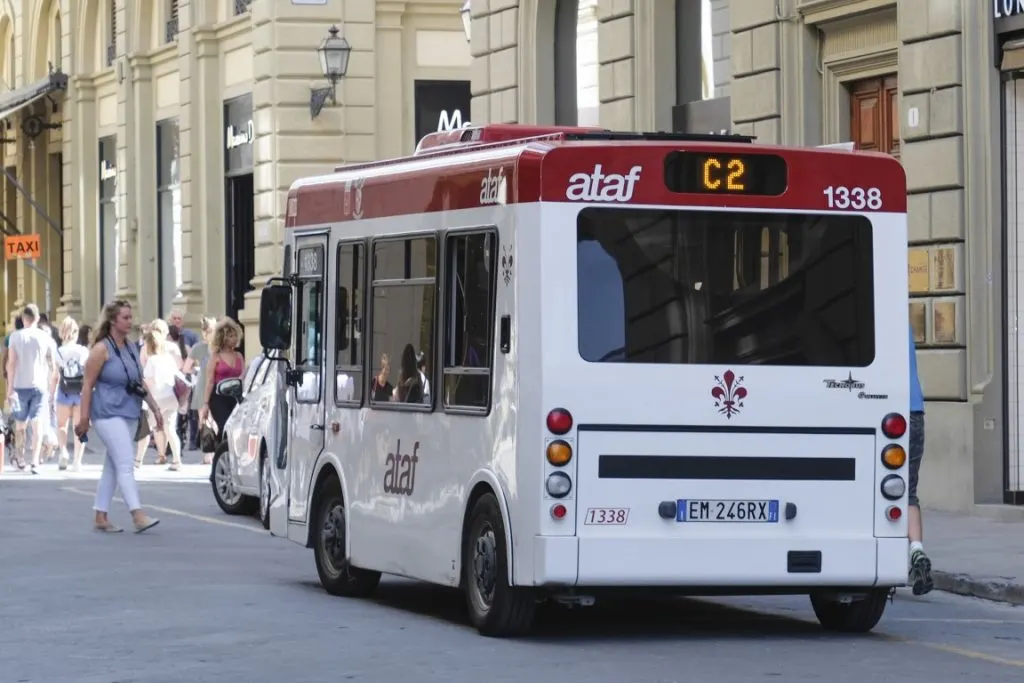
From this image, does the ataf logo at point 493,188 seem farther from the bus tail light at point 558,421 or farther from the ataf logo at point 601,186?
the bus tail light at point 558,421

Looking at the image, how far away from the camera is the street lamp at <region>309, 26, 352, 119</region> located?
32.6 meters

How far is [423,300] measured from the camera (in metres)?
12.0

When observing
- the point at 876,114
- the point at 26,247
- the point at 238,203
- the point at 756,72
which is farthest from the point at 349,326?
the point at 26,247

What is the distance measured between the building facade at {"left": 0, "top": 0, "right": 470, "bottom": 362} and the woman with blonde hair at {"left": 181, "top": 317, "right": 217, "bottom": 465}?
266 cm

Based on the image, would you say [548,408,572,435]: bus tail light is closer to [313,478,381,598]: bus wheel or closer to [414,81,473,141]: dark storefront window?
[313,478,381,598]: bus wheel

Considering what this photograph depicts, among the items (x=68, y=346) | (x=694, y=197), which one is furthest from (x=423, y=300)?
(x=68, y=346)

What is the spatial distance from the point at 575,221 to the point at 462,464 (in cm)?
146

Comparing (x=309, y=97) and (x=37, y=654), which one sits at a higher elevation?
(x=309, y=97)

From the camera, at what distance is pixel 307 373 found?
45.4 ft

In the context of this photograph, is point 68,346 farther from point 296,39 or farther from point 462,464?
point 462,464

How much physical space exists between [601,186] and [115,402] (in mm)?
8040

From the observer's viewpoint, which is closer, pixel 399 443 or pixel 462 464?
pixel 462 464

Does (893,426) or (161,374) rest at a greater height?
(161,374)

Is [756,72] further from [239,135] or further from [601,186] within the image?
[239,135]
